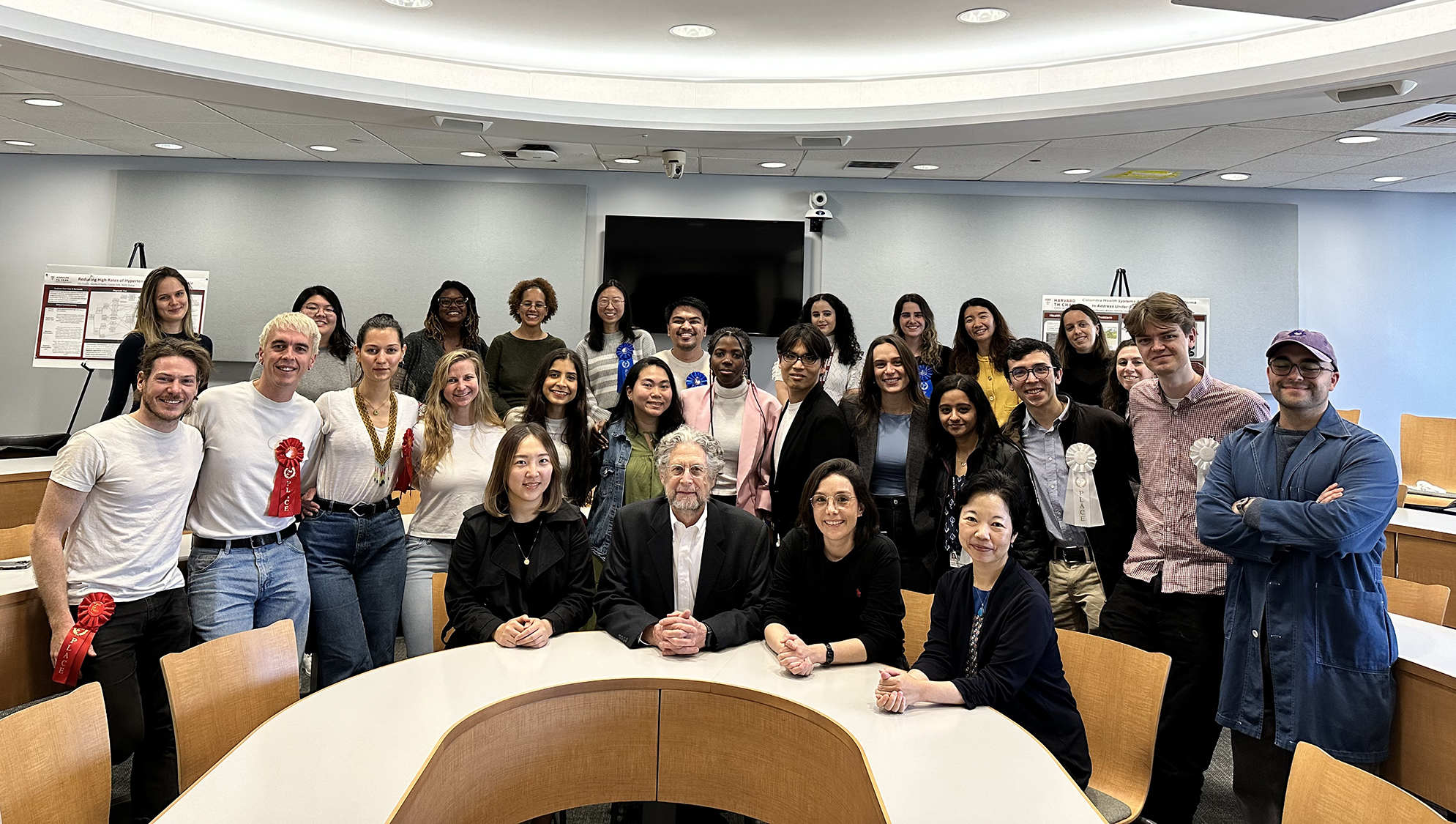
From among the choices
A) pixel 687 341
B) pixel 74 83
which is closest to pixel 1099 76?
pixel 687 341

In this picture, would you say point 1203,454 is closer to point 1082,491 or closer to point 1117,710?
point 1082,491

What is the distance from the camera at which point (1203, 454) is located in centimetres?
290

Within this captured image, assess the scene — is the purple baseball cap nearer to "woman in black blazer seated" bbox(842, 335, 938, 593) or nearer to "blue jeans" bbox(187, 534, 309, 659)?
"woman in black blazer seated" bbox(842, 335, 938, 593)

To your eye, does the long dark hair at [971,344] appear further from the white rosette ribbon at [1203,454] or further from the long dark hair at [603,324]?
the long dark hair at [603,324]

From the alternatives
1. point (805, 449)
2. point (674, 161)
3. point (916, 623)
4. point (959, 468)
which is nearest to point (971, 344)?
point (959, 468)

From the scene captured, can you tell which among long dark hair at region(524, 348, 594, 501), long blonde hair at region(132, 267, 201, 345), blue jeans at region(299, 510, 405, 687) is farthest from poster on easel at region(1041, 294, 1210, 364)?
long blonde hair at region(132, 267, 201, 345)

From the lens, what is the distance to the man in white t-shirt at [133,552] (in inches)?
102

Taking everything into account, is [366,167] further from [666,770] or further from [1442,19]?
[1442,19]

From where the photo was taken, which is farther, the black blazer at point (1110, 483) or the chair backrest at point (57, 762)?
the black blazer at point (1110, 483)

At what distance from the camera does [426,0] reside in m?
4.99

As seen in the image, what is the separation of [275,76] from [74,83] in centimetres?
128

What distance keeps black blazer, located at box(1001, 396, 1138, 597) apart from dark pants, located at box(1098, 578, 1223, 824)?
260mm

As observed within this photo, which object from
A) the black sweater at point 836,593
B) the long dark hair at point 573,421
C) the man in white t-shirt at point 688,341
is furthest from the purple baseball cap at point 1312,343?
the man in white t-shirt at point 688,341

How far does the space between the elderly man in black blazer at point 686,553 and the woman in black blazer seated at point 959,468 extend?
30.1 inches
